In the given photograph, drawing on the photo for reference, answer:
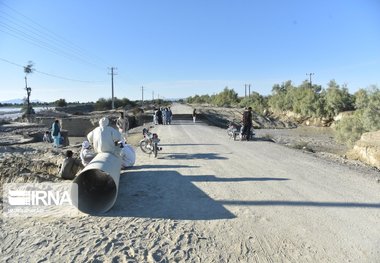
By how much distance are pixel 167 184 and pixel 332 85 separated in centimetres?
8486

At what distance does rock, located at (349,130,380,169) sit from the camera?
21.8 metres

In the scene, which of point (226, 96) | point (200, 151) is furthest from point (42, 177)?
point (226, 96)

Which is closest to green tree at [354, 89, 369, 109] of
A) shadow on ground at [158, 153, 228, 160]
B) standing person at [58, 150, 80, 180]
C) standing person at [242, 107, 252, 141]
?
standing person at [242, 107, 252, 141]

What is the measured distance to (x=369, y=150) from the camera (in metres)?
23.0

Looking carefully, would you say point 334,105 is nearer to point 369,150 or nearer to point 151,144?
point 369,150

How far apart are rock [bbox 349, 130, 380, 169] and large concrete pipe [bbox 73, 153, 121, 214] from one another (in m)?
18.0

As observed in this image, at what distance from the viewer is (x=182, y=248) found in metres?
5.61

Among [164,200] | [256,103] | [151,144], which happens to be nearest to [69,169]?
[164,200]

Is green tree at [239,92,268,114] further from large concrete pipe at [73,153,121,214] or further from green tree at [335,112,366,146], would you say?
large concrete pipe at [73,153,121,214]

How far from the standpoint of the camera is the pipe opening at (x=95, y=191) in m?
7.16

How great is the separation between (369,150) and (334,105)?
53.6 metres

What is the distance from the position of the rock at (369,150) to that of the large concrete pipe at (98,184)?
707 inches

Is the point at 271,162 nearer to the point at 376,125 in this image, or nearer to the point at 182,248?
the point at 182,248

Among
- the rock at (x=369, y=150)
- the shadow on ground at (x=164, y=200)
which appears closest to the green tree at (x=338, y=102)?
the rock at (x=369, y=150)
